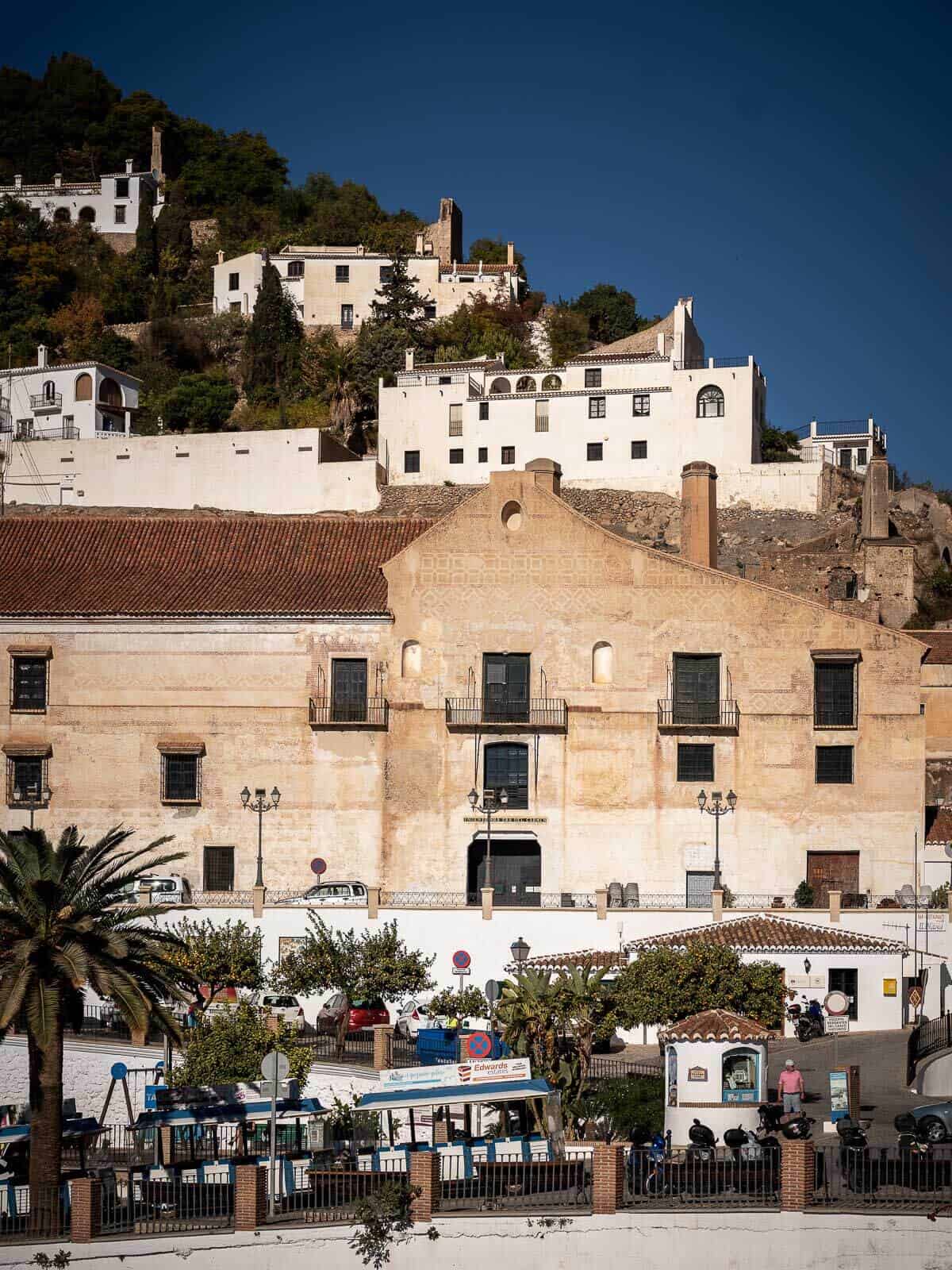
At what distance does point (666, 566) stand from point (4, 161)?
3793 inches

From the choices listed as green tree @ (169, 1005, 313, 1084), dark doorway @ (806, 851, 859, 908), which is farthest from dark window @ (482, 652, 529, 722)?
green tree @ (169, 1005, 313, 1084)

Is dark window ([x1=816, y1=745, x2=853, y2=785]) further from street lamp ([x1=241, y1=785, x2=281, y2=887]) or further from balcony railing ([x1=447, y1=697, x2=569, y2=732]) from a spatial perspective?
street lamp ([x1=241, y1=785, x2=281, y2=887])

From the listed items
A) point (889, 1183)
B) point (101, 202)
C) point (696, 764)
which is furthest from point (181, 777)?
point (101, 202)

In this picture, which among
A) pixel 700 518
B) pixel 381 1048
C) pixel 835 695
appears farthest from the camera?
pixel 700 518

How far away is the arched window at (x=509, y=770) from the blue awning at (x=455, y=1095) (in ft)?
66.5

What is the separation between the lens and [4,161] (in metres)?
140

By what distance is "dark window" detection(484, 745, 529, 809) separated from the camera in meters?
55.3

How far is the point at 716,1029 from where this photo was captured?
3709 centimetres

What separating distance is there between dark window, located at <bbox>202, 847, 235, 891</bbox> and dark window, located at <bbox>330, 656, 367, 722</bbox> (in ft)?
14.9

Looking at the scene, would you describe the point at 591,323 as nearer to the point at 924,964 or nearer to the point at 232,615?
the point at 232,615

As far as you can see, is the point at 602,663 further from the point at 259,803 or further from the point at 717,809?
the point at 259,803

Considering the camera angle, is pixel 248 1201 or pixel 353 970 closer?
pixel 248 1201

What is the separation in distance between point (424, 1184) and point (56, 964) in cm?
769

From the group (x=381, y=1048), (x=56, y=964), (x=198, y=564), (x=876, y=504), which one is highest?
(x=876, y=504)
